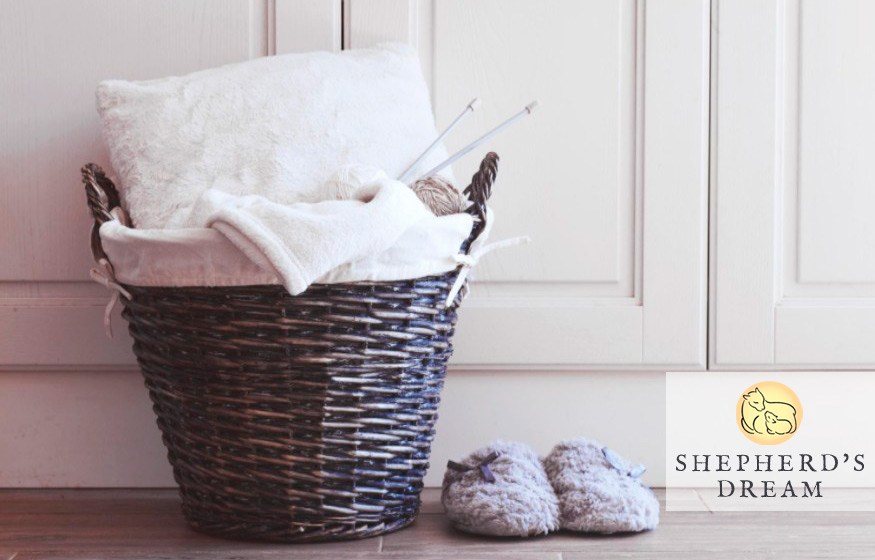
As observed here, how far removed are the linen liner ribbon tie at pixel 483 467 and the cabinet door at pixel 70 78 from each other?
1.55 feet

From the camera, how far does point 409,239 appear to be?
→ 858mm

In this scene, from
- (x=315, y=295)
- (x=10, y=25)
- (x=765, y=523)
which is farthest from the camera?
(x=10, y=25)

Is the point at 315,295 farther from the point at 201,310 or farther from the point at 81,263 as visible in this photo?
the point at 81,263

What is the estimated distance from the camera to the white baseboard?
120cm

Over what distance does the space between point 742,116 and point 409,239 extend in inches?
23.1

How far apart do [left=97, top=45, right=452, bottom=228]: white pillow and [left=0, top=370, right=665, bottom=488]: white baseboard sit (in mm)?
315

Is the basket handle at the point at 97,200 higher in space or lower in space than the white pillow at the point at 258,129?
lower

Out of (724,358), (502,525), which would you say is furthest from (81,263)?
(724,358)

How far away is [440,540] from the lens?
3.15 feet

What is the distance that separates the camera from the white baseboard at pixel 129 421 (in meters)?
1.20

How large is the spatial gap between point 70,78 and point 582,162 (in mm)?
700

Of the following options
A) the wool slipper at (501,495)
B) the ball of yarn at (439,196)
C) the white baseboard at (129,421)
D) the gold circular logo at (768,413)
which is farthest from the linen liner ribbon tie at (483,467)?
the gold circular logo at (768,413)

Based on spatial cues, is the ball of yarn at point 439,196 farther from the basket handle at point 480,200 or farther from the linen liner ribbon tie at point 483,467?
the linen liner ribbon tie at point 483,467

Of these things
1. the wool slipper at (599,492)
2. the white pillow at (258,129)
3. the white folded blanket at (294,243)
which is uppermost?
the white pillow at (258,129)
